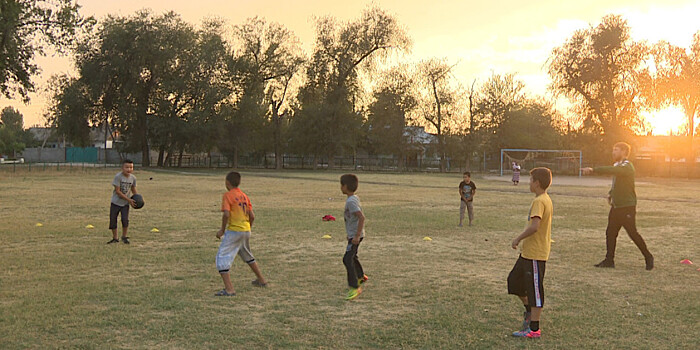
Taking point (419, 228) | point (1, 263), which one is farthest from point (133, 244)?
point (419, 228)

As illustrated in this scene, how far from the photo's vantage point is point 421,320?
6145mm

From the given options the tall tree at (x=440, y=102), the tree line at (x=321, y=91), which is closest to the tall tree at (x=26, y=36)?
the tree line at (x=321, y=91)

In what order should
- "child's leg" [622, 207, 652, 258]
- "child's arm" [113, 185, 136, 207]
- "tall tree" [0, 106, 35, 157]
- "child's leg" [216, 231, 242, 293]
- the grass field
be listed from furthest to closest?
"tall tree" [0, 106, 35, 157], "child's arm" [113, 185, 136, 207], "child's leg" [622, 207, 652, 258], "child's leg" [216, 231, 242, 293], the grass field

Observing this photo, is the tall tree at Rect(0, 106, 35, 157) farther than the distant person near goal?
Yes

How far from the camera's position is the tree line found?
61500mm

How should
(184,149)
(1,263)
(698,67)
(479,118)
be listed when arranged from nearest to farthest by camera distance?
(1,263) < (698,67) < (184,149) < (479,118)

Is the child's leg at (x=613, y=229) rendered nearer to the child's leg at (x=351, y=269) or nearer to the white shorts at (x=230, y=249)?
the child's leg at (x=351, y=269)

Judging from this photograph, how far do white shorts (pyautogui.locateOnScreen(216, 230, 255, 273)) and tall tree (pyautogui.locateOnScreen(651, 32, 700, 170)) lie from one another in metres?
62.2

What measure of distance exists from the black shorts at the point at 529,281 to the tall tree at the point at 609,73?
61.5 meters

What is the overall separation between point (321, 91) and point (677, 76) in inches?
1504

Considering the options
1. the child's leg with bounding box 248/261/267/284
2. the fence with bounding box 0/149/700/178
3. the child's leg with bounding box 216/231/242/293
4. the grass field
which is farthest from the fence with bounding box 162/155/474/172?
the child's leg with bounding box 216/231/242/293

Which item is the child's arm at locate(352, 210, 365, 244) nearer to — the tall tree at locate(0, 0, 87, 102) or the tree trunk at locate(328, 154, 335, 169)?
the tall tree at locate(0, 0, 87, 102)

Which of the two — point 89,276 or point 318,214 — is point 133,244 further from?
point 318,214

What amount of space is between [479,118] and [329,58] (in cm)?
2040
